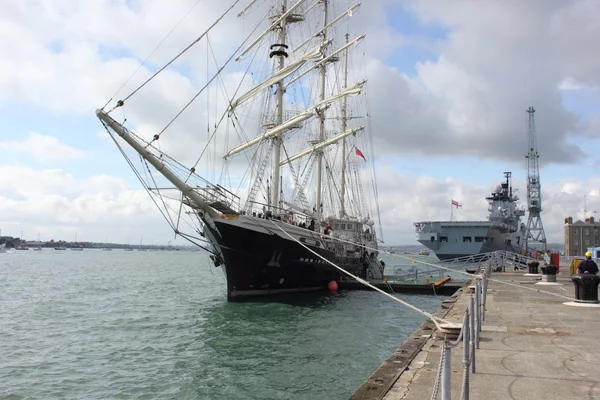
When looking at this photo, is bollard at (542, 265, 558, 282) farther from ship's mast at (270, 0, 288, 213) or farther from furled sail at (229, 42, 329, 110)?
furled sail at (229, 42, 329, 110)

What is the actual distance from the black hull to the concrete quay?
14115mm

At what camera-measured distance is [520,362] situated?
304 inches

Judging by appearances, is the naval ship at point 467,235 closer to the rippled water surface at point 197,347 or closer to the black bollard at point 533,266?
the black bollard at point 533,266

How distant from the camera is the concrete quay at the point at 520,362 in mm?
6312

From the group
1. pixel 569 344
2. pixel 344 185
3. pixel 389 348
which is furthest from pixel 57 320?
pixel 344 185

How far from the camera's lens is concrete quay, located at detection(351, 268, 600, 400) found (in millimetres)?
6312

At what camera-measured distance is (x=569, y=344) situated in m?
9.04

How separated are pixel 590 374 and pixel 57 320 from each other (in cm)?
2177

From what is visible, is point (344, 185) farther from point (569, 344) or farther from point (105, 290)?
point (569, 344)

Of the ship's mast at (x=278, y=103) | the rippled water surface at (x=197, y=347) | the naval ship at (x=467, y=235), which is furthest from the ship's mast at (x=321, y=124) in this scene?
the naval ship at (x=467, y=235)

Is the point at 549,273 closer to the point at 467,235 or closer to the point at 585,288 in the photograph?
the point at 585,288

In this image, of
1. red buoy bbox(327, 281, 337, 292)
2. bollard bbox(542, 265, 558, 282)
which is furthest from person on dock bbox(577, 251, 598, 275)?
red buoy bbox(327, 281, 337, 292)

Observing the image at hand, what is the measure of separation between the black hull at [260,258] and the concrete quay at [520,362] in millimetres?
14115

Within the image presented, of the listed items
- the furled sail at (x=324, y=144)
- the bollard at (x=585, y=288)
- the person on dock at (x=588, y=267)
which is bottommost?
the bollard at (x=585, y=288)
